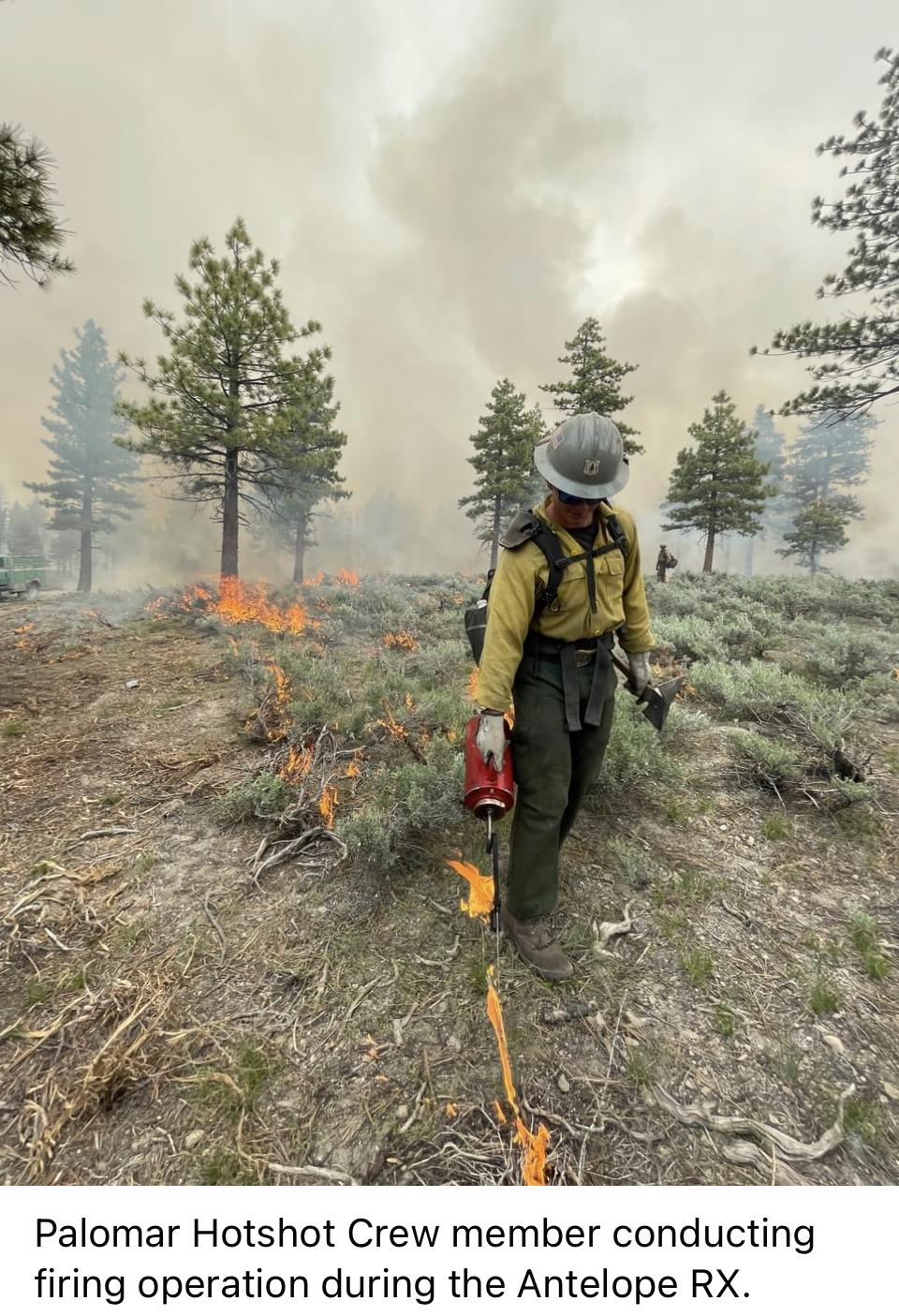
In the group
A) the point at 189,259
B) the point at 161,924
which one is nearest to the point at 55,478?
the point at 189,259

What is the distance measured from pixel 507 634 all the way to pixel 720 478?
26.1 meters

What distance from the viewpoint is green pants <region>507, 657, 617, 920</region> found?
8.90ft

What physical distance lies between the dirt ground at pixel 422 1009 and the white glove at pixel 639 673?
3.84 ft

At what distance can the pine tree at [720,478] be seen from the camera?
2256 centimetres

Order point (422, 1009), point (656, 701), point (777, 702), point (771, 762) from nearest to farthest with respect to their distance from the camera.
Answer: point (422, 1009), point (656, 701), point (771, 762), point (777, 702)

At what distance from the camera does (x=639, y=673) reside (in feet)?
10.8

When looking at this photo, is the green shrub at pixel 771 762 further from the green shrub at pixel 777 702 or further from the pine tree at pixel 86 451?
the pine tree at pixel 86 451

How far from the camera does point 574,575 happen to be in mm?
2600

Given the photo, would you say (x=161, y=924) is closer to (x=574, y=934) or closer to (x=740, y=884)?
(x=574, y=934)

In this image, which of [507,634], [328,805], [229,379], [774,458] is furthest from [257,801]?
[774,458]

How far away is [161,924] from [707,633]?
8108 mm

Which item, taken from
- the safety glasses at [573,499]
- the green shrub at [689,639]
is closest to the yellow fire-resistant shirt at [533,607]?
the safety glasses at [573,499]

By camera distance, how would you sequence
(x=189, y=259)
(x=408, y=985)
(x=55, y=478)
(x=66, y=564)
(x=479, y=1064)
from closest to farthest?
(x=479, y=1064), (x=408, y=985), (x=189, y=259), (x=55, y=478), (x=66, y=564)

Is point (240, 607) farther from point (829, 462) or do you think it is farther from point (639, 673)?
point (829, 462)
